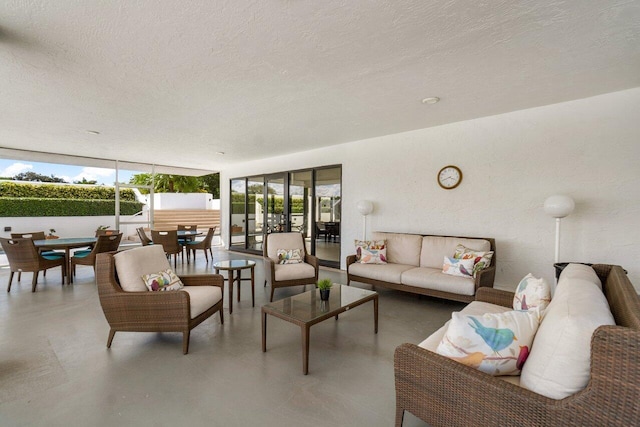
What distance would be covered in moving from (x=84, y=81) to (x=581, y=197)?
5861 millimetres

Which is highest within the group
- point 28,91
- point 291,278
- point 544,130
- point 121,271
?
point 28,91

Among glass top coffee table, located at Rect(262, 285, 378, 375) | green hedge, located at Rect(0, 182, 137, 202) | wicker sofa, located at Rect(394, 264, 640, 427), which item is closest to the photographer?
wicker sofa, located at Rect(394, 264, 640, 427)

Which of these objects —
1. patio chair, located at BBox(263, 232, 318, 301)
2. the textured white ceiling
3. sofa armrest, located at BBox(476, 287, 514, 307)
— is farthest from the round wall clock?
patio chair, located at BBox(263, 232, 318, 301)

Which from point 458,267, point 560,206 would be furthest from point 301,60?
point 560,206

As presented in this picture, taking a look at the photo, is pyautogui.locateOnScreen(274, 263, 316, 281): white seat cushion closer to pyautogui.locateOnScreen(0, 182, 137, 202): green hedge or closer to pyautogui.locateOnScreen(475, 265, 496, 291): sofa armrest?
pyautogui.locateOnScreen(475, 265, 496, 291): sofa armrest

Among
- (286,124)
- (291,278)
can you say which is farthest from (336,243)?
(286,124)

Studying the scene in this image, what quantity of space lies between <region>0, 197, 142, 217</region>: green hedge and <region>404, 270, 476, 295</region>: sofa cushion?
34.0 ft

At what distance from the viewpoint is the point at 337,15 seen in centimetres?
201

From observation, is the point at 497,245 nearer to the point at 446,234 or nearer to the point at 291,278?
the point at 446,234

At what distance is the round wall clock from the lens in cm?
453

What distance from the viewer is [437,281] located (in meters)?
3.73

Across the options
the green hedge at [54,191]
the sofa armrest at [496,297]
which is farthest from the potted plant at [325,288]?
the green hedge at [54,191]

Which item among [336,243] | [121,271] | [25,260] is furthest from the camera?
[336,243]

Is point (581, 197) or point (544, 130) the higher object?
point (544, 130)
